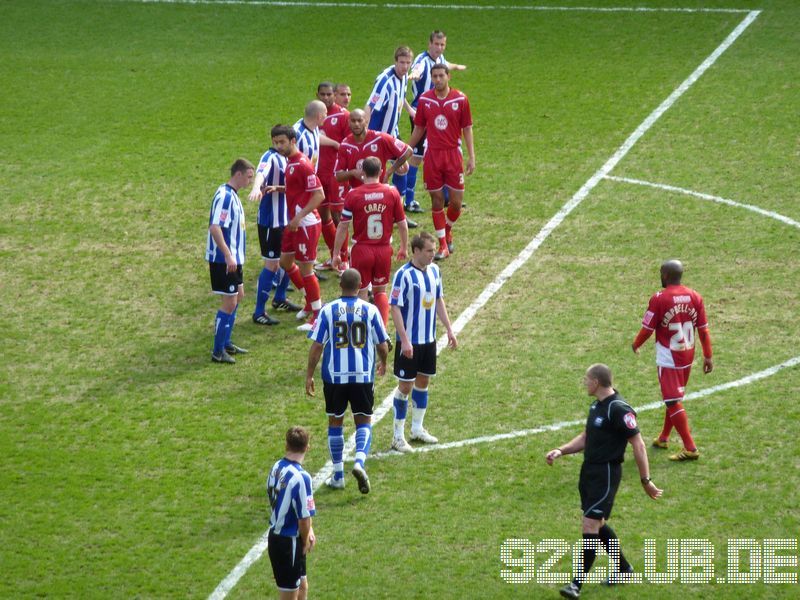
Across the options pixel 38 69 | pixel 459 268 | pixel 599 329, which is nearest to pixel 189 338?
pixel 459 268

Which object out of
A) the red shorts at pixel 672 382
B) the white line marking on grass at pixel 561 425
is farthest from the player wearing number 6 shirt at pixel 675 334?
the white line marking on grass at pixel 561 425

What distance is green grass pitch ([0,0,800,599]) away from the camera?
35.6 feet

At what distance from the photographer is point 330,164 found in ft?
54.2

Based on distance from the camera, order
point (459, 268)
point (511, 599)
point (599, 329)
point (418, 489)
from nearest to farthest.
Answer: point (511, 599) < point (418, 489) < point (599, 329) < point (459, 268)

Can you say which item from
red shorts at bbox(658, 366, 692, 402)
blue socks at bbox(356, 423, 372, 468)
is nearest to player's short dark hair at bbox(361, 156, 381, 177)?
blue socks at bbox(356, 423, 372, 468)

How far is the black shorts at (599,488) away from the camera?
32.4 feet

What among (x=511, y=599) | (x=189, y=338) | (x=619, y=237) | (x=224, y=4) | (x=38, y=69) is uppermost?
(x=224, y=4)

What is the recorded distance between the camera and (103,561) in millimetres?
10477

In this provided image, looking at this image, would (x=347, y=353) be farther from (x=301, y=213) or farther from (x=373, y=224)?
(x=301, y=213)

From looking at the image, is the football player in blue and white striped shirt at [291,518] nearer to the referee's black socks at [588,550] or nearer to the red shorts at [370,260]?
the referee's black socks at [588,550]

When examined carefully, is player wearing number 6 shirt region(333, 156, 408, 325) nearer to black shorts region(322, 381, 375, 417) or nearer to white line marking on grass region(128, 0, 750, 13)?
black shorts region(322, 381, 375, 417)

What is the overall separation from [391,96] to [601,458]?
933 cm

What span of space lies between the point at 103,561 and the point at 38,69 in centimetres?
1621

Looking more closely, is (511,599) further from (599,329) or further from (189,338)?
(189,338)
